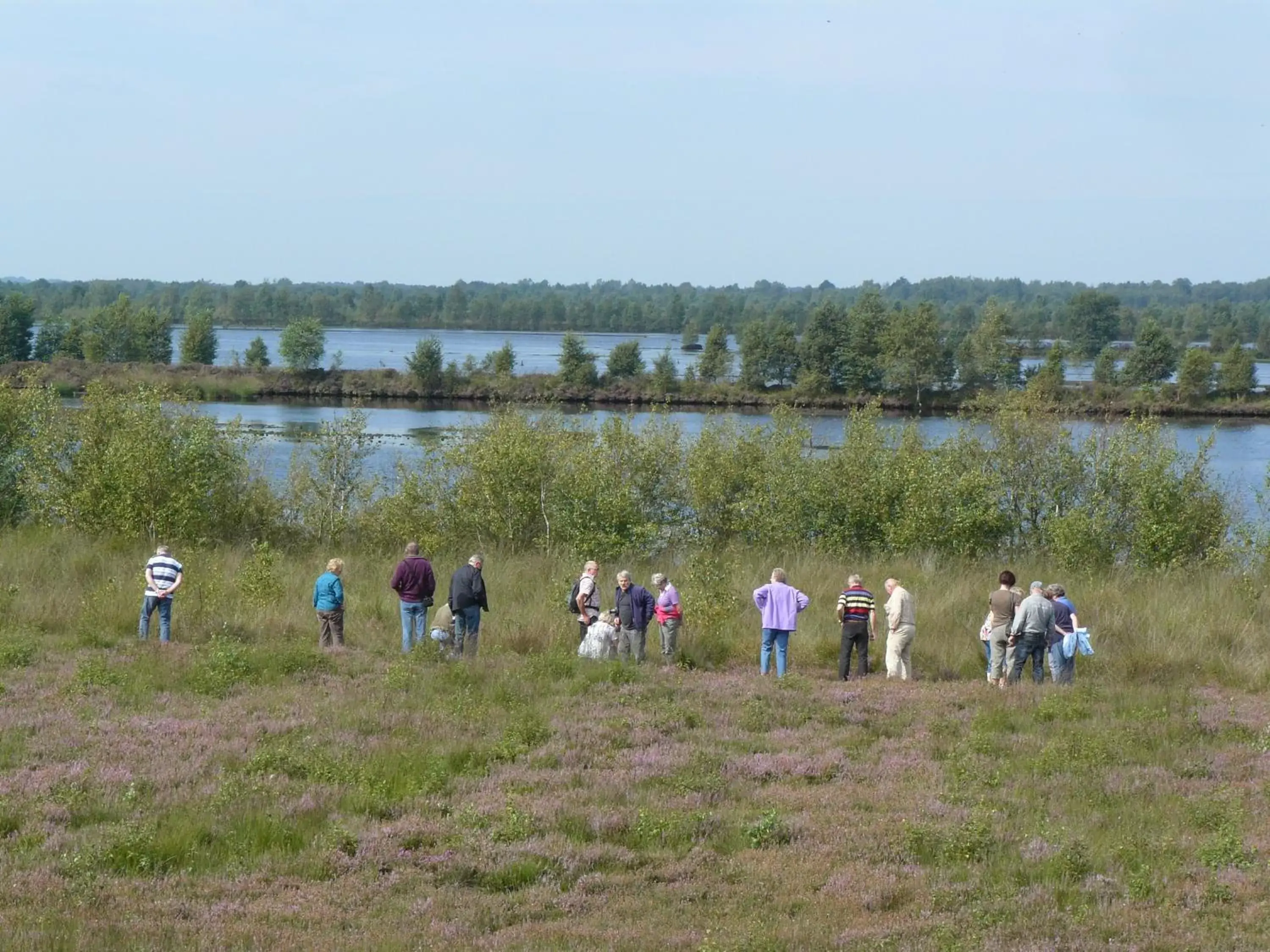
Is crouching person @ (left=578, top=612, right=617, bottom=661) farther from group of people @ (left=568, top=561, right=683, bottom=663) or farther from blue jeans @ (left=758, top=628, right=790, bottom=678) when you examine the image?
blue jeans @ (left=758, top=628, right=790, bottom=678)

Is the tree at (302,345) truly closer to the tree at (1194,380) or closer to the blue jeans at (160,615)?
the tree at (1194,380)

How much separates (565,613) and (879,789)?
9.76 m

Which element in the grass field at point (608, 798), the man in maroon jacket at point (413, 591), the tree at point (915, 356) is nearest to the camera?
the grass field at point (608, 798)

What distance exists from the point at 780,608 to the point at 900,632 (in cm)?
174

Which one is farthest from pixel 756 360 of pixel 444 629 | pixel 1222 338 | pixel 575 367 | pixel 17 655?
pixel 17 655

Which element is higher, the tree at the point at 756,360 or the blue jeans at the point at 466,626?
the tree at the point at 756,360

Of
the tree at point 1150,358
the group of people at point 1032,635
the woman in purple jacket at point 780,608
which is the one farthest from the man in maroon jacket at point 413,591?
the tree at point 1150,358

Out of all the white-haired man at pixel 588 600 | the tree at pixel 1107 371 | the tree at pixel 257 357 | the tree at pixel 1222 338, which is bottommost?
the white-haired man at pixel 588 600

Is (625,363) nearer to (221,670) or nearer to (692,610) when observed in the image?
(692,610)

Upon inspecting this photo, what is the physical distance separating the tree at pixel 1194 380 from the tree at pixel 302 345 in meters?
78.4

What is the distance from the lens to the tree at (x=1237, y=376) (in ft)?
369

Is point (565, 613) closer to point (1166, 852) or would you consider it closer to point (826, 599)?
point (826, 599)

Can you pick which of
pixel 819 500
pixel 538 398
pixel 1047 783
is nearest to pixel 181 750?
pixel 1047 783

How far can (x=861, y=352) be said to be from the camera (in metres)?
120
